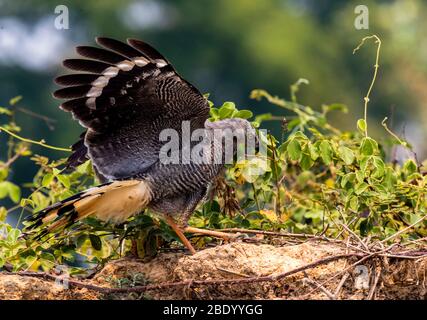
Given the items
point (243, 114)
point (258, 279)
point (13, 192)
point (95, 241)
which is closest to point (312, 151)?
point (243, 114)

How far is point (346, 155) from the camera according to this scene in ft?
22.0

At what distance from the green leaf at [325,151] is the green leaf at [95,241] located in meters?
1.52

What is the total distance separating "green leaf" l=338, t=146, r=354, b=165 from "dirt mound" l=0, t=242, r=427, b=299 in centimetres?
60

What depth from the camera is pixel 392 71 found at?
31141mm

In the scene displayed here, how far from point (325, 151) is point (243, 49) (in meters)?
30.5

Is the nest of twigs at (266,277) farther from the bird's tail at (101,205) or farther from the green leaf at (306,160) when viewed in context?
the green leaf at (306,160)

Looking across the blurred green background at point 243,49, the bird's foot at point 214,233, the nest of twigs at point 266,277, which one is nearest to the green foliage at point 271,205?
Result: the bird's foot at point 214,233

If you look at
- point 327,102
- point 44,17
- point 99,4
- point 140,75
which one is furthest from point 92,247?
point 99,4

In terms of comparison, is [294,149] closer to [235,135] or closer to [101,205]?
[235,135]

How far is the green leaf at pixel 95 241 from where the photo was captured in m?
6.74

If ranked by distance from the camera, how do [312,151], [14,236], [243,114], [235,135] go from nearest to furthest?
[14,236]
[312,151]
[243,114]
[235,135]

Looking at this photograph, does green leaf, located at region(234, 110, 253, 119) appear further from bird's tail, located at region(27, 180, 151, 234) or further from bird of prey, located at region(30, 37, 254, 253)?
bird's tail, located at region(27, 180, 151, 234)

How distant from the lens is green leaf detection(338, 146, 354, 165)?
669cm

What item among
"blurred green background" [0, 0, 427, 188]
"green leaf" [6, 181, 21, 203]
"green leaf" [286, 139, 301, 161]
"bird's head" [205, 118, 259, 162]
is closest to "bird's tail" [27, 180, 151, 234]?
"bird's head" [205, 118, 259, 162]
